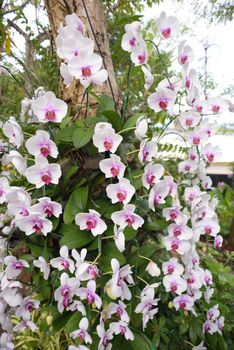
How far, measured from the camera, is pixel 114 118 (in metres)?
0.76

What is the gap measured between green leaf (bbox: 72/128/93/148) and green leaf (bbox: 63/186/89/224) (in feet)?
0.37

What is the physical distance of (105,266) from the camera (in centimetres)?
73

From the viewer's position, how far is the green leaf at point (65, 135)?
2.49 ft

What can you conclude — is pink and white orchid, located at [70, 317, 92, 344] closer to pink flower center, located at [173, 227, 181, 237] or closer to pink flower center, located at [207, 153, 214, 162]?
pink flower center, located at [173, 227, 181, 237]

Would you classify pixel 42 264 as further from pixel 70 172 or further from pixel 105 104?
pixel 105 104

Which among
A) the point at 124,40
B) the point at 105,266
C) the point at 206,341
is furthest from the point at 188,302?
the point at 124,40

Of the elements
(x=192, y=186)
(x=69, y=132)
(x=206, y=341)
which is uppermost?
(x=69, y=132)

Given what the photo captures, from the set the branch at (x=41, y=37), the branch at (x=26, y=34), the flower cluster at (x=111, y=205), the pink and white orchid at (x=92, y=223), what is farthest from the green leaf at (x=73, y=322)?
the branch at (x=41, y=37)

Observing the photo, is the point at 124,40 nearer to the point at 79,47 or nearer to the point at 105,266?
the point at 79,47

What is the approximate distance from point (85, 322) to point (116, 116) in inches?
17.6

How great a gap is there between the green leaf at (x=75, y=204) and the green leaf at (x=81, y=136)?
0.37 ft

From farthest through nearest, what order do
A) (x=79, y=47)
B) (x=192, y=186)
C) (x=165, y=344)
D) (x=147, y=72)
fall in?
1. (x=165, y=344)
2. (x=192, y=186)
3. (x=147, y=72)
4. (x=79, y=47)

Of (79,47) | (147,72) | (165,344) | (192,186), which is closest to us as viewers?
(79,47)

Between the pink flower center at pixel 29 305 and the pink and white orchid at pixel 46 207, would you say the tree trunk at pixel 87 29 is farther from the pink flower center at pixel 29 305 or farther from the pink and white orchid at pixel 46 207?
the pink flower center at pixel 29 305
